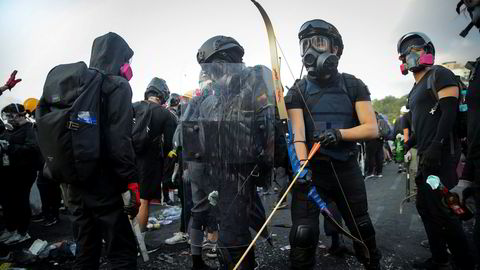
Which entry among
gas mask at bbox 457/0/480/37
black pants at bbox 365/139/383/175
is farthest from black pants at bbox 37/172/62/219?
black pants at bbox 365/139/383/175

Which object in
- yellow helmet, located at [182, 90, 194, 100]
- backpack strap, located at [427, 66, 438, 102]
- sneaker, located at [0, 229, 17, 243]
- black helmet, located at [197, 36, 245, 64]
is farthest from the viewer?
sneaker, located at [0, 229, 17, 243]

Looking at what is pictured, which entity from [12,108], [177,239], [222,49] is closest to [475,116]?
[222,49]

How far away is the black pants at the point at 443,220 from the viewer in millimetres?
2641

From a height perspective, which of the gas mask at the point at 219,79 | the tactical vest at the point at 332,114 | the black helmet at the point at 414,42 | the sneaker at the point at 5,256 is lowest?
the sneaker at the point at 5,256

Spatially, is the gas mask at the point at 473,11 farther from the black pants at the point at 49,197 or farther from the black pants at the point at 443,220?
the black pants at the point at 49,197

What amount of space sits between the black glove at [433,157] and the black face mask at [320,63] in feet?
3.52

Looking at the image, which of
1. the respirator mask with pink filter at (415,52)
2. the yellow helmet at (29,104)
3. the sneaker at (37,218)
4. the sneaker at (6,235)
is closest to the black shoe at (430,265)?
the respirator mask with pink filter at (415,52)

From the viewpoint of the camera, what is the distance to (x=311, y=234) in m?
2.33

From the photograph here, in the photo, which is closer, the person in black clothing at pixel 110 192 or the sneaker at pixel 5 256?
the person in black clothing at pixel 110 192

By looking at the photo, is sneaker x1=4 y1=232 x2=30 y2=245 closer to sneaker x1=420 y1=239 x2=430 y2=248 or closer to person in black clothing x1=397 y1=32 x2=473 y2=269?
person in black clothing x1=397 y1=32 x2=473 y2=269

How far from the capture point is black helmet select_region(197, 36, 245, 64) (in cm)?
259

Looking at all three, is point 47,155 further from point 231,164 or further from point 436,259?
point 436,259

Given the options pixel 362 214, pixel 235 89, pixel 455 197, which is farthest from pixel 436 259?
pixel 235 89

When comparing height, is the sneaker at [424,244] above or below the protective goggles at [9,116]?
below
